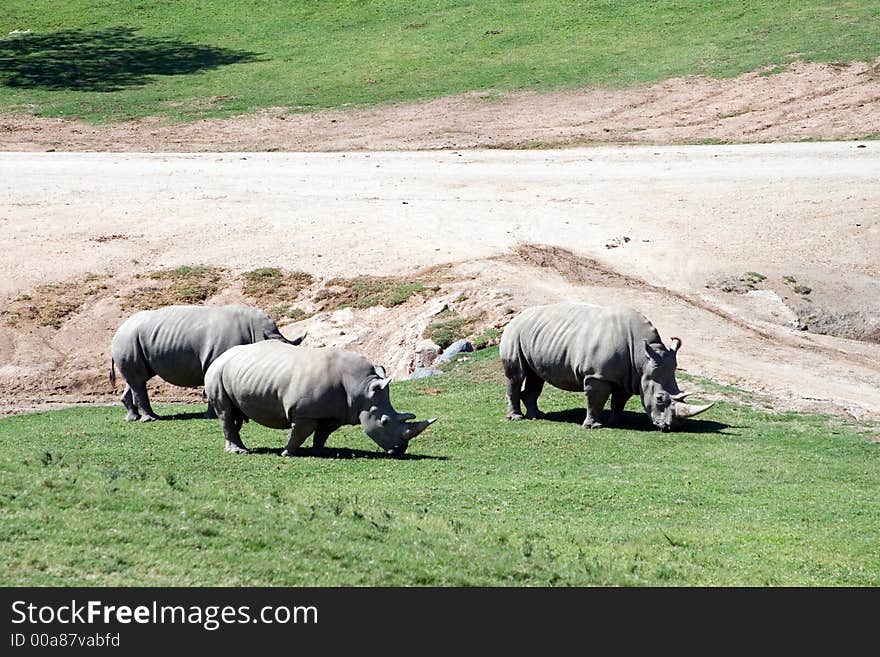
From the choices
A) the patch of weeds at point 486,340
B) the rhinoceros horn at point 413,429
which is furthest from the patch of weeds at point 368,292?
the rhinoceros horn at point 413,429

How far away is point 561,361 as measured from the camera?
2159 centimetres

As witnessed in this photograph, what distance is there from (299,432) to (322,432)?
0.38 metres

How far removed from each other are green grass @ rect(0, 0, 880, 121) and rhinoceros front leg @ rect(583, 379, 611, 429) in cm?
3125

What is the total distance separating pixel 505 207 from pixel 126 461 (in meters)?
19.6

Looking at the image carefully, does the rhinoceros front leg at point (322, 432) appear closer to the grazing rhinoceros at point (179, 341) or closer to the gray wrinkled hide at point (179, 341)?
the grazing rhinoceros at point (179, 341)

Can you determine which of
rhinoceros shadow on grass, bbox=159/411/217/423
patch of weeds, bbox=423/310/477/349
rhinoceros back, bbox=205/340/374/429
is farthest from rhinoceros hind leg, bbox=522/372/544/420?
rhinoceros shadow on grass, bbox=159/411/217/423

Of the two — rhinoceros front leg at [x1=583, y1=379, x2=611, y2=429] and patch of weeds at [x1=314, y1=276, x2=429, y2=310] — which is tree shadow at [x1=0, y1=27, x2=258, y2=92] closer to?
patch of weeds at [x1=314, y1=276, x2=429, y2=310]

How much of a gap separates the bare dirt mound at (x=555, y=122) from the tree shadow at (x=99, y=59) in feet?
21.5

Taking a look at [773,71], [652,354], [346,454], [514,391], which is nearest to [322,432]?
[346,454]

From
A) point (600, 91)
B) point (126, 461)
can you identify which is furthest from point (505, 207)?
point (126, 461)

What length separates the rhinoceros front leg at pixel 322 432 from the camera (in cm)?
1856

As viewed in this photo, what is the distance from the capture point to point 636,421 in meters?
22.1

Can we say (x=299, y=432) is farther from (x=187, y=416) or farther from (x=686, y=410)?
(x=686, y=410)
